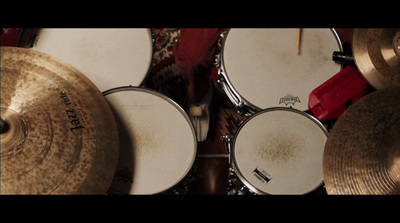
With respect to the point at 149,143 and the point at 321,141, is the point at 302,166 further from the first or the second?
the point at 149,143

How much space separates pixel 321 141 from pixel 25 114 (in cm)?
87

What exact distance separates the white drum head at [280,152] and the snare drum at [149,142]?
0.59 feet

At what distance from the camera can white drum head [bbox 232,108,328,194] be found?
0.95 metres

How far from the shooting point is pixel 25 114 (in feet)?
2.38

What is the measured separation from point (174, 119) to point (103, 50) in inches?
15.3

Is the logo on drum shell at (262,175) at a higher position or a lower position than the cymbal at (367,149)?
lower

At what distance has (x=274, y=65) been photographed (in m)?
1.10

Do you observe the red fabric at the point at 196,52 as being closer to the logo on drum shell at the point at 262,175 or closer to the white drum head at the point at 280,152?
the white drum head at the point at 280,152

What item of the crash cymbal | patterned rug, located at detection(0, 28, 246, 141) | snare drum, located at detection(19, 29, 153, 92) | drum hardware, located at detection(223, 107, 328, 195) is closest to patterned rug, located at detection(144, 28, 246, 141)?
patterned rug, located at detection(0, 28, 246, 141)

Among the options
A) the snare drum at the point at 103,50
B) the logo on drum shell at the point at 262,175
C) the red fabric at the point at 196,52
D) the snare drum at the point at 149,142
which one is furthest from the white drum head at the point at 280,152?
the snare drum at the point at 103,50

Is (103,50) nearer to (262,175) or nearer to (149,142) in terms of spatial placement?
(149,142)

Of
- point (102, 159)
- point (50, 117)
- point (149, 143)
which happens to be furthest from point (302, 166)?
point (50, 117)

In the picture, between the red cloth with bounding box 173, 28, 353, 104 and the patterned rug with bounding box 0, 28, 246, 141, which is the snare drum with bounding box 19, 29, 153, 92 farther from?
the patterned rug with bounding box 0, 28, 246, 141

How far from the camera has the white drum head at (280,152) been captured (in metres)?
0.95
